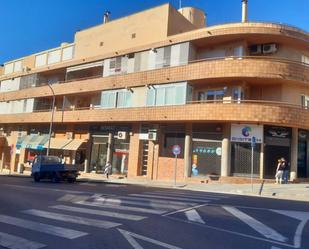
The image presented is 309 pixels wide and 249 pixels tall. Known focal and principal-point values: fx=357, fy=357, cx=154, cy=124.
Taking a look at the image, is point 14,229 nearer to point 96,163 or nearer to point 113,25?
point 96,163

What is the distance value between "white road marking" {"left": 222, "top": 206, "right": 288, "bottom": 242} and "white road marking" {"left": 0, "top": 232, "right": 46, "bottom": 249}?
4.83m

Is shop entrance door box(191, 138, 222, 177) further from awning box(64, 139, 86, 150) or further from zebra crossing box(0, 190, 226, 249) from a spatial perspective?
zebra crossing box(0, 190, 226, 249)

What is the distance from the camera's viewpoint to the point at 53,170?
81.5ft

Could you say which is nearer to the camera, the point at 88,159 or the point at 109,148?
the point at 109,148

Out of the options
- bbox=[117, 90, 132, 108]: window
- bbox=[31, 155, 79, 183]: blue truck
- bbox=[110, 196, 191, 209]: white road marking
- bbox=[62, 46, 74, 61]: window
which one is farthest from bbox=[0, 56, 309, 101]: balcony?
bbox=[110, 196, 191, 209]: white road marking

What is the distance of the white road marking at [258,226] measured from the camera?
7.82 m

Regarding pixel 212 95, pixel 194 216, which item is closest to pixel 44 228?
pixel 194 216

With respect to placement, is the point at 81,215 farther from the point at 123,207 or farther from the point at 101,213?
the point at 123,207

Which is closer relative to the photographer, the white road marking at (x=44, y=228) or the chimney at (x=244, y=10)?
the white road marking at (x=44, y=228)

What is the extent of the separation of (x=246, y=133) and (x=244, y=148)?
120 centimetres

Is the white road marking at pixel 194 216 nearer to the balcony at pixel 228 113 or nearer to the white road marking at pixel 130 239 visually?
the white road marking at pixel 130 239

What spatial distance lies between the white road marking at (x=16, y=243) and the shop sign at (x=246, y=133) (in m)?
18.8

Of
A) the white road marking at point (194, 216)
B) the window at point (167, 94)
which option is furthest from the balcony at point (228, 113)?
the white road marking at point (194, 216)

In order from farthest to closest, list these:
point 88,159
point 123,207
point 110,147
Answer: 1. point 88,159
2. point 110,147
3. point 123,207
